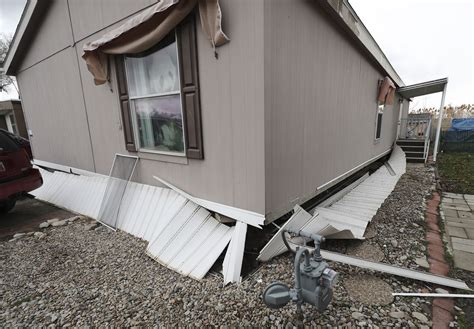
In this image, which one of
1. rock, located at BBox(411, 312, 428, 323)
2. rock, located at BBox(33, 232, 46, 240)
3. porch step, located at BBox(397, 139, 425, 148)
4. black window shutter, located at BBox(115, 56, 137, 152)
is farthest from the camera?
porch step, located at BBox(397, 139, 425, 148)

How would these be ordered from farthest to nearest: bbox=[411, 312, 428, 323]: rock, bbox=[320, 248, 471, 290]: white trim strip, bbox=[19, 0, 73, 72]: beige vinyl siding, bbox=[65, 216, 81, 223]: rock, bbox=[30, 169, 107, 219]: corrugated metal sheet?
bbox=[19, 0, 73, 72]: beige vinyl siding → bbox=[30, 169, 107, 219]: corrugated metal sheet → bbox=[65, 216, 81, 223]: rock → bbox=[320, 248, 471, 290]: white trim strip → bbox=[411, 312, 428, 323]: rock

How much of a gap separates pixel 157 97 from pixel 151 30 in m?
0.75

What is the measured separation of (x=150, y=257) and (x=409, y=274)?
242cm

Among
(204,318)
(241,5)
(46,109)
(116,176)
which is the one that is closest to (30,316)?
(204,318)

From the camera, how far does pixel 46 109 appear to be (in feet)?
16.8

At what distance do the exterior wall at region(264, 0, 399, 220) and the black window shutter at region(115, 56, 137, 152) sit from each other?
7.34 feet

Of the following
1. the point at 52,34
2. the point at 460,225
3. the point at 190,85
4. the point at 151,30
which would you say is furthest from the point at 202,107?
the point at 52,34

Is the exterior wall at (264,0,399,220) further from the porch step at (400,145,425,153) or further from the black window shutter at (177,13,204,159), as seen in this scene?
the porch step at (400,145,425,153)

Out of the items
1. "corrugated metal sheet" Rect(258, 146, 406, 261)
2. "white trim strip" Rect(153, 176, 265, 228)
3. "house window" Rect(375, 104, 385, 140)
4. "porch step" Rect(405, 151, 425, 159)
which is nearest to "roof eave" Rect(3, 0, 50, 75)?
"white trim strip" Rect(153, 176, 265, 228)

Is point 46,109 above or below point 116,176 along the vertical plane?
above

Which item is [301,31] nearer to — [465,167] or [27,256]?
[27,256]

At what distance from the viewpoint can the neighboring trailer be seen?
1956mm

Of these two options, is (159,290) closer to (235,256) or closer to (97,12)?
(235,256)

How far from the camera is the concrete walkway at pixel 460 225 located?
2.27 meters
